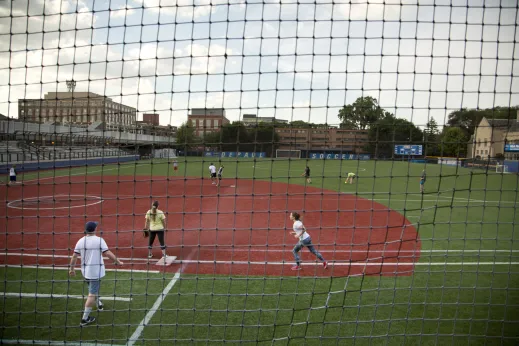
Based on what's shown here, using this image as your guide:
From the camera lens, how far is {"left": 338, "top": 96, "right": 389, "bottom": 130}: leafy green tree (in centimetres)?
566

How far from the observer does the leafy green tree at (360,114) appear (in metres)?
5.66

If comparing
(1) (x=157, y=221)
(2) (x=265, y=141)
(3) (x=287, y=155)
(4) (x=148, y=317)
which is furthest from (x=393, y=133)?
(3) (x=287, y=155)

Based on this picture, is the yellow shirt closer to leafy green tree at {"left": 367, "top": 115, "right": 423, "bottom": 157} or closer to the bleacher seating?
the bleacher seating

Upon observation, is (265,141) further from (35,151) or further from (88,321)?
(35,151)

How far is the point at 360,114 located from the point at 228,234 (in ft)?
23.3

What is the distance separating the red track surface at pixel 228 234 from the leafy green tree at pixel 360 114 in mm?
1442

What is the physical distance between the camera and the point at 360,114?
22.1 feet

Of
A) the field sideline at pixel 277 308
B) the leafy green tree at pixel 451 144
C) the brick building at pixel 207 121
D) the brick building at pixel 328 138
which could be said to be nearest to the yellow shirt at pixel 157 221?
the field sideline at pixel 277 308

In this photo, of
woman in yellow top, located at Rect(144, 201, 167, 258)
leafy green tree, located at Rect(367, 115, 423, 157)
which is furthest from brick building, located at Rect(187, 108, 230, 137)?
woman in yellow top, located at Rect(144, 201, 167, 258)

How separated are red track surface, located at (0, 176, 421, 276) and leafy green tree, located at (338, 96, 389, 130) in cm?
144

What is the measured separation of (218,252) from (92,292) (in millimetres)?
4529

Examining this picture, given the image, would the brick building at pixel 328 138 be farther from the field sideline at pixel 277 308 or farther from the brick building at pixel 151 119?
the brick building at pixel 151 119

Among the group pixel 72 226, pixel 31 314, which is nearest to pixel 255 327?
pixel 31 314

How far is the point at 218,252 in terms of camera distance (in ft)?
32.8
